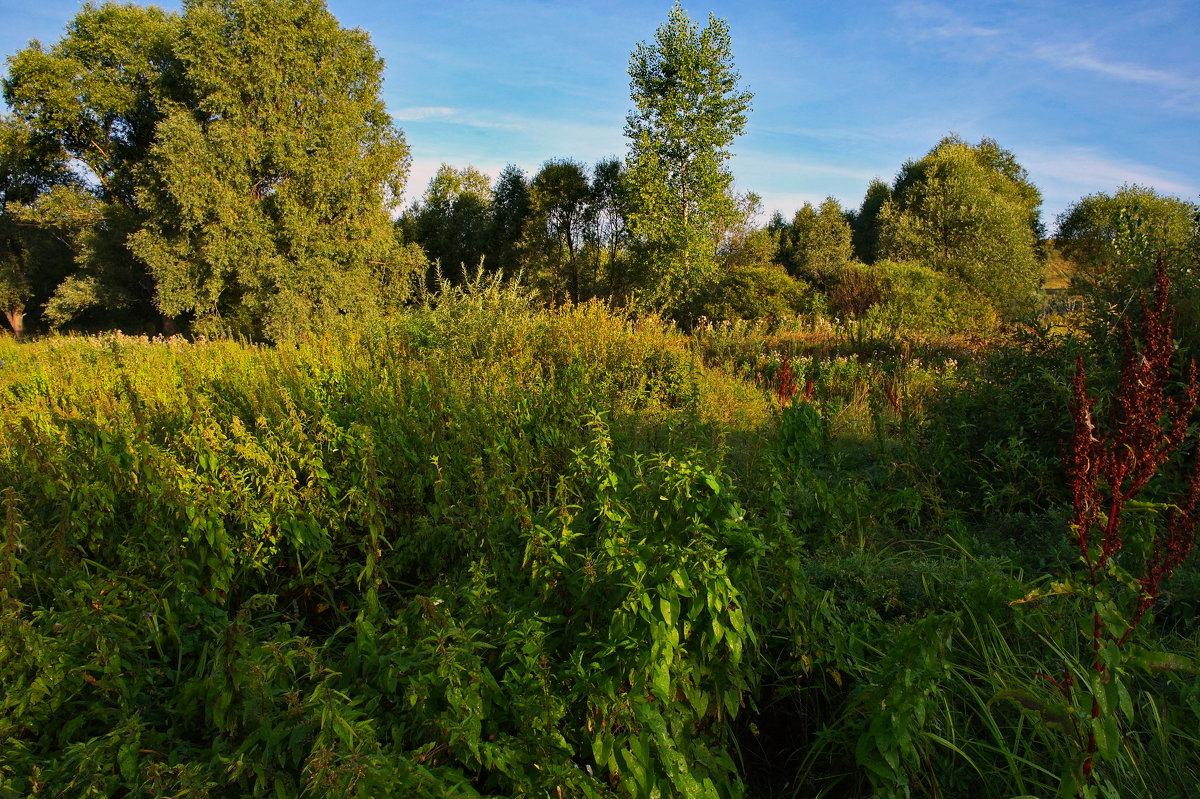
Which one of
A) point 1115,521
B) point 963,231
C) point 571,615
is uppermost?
point 963,231

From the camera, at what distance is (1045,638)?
235cm

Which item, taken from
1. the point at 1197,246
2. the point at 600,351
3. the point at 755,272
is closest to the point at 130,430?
the point at 600,351

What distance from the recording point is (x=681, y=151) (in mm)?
19469

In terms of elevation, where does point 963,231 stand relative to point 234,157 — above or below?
below

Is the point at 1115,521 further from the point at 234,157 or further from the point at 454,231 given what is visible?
the point at 454,231

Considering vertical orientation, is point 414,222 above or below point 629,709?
above

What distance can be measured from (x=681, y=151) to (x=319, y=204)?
34.1 ft

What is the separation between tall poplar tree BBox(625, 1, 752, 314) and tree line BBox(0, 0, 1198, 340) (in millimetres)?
59

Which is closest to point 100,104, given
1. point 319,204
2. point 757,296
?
point 319,204

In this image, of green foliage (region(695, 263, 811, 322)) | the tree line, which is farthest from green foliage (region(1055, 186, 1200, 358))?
green foliage (region(695, 263, 811, 322))

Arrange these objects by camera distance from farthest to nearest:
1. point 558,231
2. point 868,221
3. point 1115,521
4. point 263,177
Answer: point 868,221 → point 558,231 → point 263,177 → point 1115,521

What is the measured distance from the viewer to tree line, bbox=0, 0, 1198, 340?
18734 mm

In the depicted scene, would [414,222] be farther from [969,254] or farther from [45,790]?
[45,790]

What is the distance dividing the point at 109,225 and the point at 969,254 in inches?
1112
